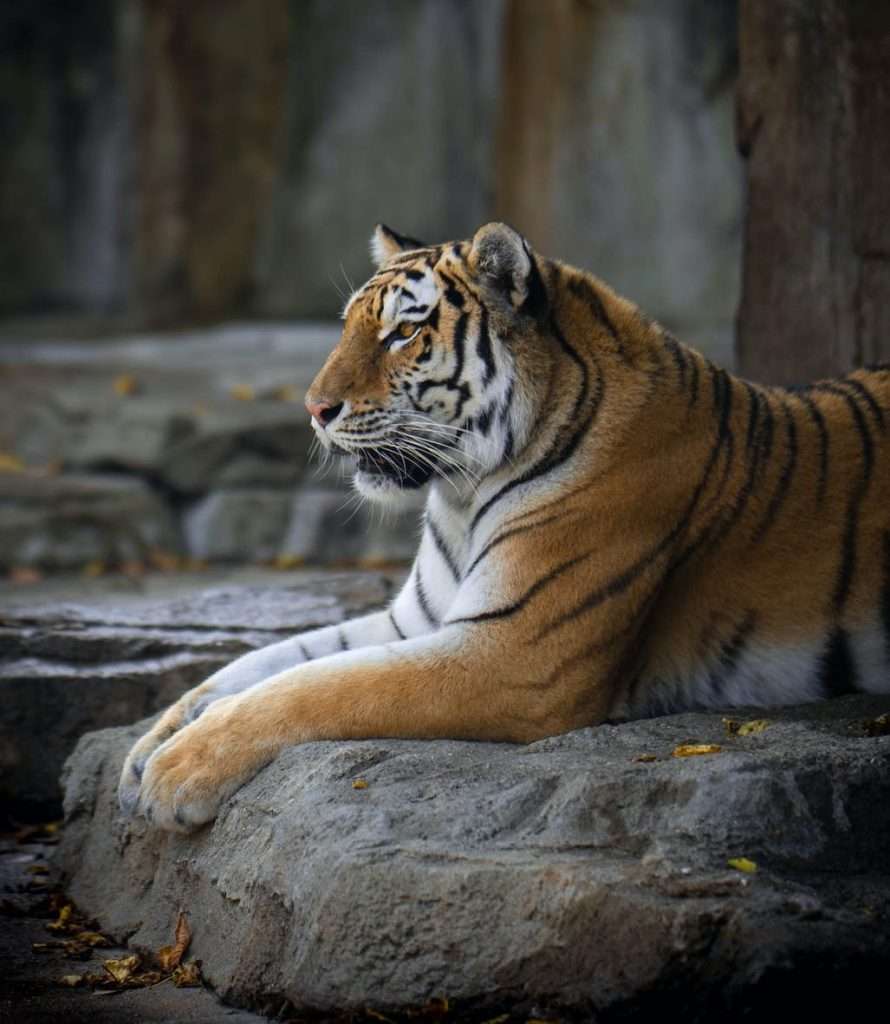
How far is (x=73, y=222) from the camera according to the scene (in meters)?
12.9

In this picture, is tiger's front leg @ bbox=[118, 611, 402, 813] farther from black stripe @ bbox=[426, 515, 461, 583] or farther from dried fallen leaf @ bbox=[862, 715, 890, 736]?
dried fallen leaf @ bbox=[862, 715, 890, 736]

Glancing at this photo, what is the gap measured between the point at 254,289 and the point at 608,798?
965 centimetres

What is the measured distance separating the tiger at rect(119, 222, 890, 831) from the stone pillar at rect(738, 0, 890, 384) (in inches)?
45.6

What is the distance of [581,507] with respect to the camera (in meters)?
3.23

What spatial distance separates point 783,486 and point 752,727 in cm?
65

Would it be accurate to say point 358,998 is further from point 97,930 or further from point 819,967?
point 97,930

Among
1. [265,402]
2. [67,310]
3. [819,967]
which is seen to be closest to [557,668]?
[819,967]

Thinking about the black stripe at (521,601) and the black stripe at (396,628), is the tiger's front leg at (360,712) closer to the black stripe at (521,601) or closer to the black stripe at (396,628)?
the black stripe at (521,601)

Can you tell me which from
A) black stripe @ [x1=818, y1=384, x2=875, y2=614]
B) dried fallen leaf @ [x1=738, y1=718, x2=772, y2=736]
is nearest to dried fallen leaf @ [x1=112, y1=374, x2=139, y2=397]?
black stripe @ [x1=818, y1=384, x2=875, y2=614]

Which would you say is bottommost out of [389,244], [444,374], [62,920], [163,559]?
[163,559]

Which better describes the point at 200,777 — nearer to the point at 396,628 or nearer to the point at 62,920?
the point at 62,920

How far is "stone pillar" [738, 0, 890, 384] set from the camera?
4.51 metres

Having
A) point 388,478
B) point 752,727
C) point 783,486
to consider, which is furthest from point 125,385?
point 752,727

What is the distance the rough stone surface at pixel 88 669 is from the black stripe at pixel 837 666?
5.22 feet
